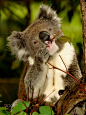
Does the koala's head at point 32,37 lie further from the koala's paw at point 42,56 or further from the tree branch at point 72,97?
the tree branch at point 72,97

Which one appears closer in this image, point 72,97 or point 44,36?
point 72,97

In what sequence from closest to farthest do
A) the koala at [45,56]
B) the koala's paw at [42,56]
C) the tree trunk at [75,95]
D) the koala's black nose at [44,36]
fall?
the tree trunk at [75,95] < the koala's paw at [42,56] < the koala at [45,56] < the koala's black nose at [44,36]

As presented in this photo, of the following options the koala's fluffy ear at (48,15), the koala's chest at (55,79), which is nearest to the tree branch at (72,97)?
the koala's chest at (55,79)

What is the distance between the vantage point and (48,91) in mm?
2533

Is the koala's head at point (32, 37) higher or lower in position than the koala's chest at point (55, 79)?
higher

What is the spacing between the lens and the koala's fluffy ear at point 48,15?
2.90m

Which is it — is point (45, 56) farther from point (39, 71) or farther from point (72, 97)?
point (72, 97)

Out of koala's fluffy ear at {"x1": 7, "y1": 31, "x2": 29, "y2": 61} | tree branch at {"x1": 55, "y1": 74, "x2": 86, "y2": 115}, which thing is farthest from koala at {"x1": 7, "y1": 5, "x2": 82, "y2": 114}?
tree branch at {"x1": 55, "y1": 74, "x2": 86, "y2": 115}

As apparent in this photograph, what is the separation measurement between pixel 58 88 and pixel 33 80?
417mm

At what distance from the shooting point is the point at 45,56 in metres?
2.22

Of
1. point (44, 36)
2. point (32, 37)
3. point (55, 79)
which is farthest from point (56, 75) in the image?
point (32, 37)

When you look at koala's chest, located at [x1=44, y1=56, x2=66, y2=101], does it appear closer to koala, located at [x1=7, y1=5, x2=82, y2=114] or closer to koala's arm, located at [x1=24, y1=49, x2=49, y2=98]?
koala, located at [x1=7, y1=5, x2=82, y2=114]

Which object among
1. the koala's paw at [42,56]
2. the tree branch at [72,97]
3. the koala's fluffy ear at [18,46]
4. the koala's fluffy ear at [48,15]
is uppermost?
the koala's fluffy ear at [48,15]

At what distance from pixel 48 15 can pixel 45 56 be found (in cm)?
101
